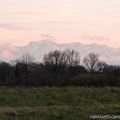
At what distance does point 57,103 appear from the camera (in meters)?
27.3

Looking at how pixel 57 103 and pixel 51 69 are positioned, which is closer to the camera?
pixel 57 103

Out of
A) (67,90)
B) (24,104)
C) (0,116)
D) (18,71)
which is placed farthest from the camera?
(18,71)

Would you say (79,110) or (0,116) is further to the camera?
(79,110)

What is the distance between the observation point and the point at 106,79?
1678 inches

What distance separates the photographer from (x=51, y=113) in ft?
69.1

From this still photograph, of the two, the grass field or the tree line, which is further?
the tree line

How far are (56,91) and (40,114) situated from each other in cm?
983

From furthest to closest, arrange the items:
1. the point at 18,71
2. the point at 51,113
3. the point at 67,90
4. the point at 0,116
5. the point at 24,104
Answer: the point at 18,71 → the point at 67,90 → the point at 24,104 → the point at 51,113 → the point at 0,116

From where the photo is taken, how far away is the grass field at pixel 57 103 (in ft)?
67.8

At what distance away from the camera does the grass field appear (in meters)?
20.7

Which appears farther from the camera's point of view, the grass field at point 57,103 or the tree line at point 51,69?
the tree line at point 51,69

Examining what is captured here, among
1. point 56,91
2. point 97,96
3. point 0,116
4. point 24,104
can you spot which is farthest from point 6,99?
point 0,116

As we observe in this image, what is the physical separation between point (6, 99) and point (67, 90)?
5144 mm

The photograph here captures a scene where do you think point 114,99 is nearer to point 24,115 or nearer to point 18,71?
point 24,115
